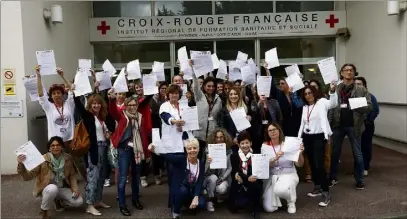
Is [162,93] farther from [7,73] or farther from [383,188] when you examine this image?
[383,188]

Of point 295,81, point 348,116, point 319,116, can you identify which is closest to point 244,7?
point 295,81

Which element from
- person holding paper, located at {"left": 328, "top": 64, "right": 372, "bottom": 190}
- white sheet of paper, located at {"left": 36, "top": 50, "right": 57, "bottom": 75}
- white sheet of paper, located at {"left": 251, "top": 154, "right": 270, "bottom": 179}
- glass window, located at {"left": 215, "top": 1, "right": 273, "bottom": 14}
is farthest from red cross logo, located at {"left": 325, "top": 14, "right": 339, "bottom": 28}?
white sheet of paper, located at {"left": 36, "top": 50, "right": 57, "bottom": 75}

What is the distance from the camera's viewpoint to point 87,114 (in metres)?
5.56

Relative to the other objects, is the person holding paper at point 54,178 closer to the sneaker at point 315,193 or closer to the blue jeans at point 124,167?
the blue jeans at point 124,167

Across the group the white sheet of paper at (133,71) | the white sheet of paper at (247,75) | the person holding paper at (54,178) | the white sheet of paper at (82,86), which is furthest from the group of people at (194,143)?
the white sheet of paper at (247,75)

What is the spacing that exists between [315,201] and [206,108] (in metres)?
2.04

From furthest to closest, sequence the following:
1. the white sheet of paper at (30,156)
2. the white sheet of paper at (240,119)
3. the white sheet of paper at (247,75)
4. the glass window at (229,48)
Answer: the glass window at (229,48)
the white sheet of paper at (247,75)
the white sheet of paper at (240,119)
the white sheet of paper at (30,156)

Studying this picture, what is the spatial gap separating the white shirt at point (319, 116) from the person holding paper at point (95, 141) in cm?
272

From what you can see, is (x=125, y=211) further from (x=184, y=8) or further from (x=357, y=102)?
(x=184, y=8)

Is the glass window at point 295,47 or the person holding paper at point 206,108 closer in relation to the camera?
the person holding paper at point 206,108

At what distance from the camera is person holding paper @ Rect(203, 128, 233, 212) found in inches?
221

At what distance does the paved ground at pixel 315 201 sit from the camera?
18.2 feet

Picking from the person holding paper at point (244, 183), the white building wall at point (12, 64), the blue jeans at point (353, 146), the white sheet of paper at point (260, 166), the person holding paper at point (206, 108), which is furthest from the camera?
the white building wall at point (12, 64)

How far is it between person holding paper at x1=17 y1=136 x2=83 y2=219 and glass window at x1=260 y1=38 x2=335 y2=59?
8055 millimetres
